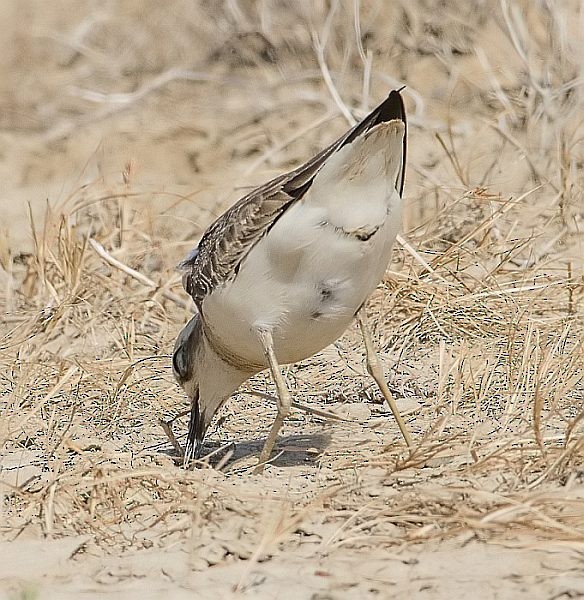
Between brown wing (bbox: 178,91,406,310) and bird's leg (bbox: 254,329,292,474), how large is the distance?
0.86 ft

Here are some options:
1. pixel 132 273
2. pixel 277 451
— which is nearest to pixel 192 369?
pixel 277 451

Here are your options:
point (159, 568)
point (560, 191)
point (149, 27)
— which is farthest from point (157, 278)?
point (149, 27)

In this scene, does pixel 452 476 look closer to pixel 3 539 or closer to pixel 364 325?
pixel 364 325

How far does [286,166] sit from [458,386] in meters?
3.63

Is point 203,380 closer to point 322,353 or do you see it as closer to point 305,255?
point 305,255

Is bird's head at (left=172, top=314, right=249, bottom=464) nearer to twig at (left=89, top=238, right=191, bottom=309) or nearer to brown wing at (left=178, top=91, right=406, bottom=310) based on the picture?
brown wing at (left=178, top=91, right=406, bottom=310)

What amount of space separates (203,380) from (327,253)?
3.49ft

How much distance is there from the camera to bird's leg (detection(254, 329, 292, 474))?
4.01 meters

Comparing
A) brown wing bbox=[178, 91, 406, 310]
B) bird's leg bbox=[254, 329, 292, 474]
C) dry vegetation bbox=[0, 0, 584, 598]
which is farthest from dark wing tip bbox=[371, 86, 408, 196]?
dry vegetation bbox=[0, 0, 584, 598]

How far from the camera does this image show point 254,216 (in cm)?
389

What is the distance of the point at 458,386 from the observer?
451cm

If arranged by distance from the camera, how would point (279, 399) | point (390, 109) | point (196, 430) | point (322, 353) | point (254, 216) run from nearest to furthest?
point (390, 109) < point (254, 216) < point (279, 399) < point (196, 430) < point (322, 353)

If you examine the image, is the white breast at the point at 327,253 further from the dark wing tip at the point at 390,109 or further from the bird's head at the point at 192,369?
the bird's head at the point at 192,369

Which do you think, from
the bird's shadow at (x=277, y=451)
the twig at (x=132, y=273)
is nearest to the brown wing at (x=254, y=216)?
the bird's shadow at (x=277, y=451)
